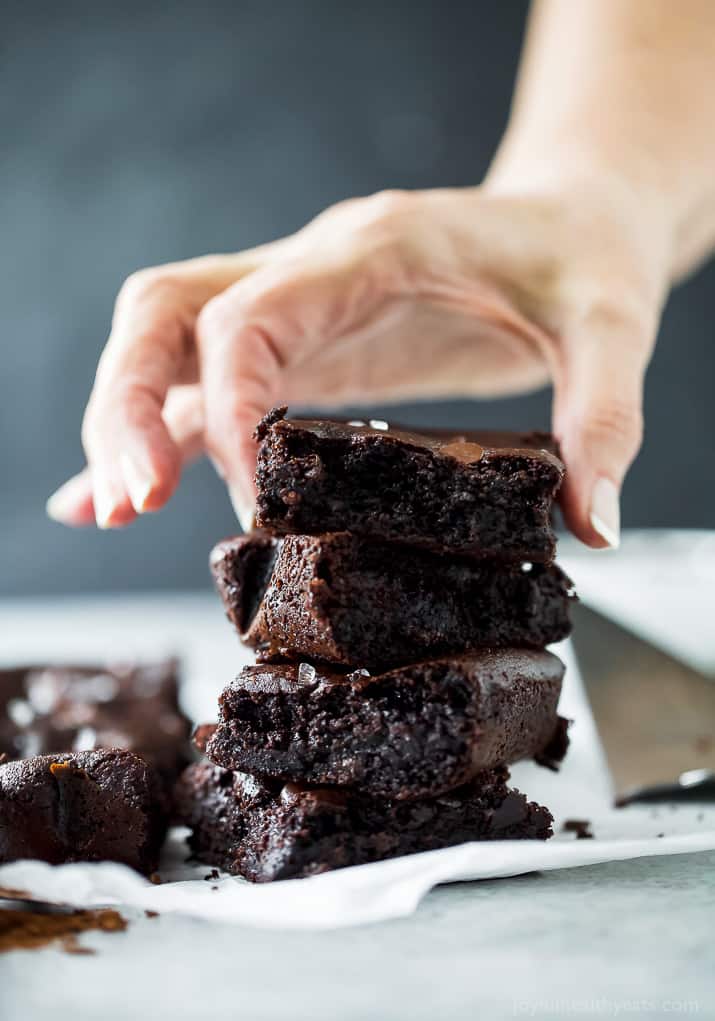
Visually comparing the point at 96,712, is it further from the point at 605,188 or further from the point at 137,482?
the point at 605,188

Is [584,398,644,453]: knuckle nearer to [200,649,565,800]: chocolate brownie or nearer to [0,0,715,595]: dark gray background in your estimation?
[200,649,565,800]: chocolate brownie

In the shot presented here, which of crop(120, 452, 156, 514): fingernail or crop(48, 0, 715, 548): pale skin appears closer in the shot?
crop(120, 452, 156, 514): fingernail

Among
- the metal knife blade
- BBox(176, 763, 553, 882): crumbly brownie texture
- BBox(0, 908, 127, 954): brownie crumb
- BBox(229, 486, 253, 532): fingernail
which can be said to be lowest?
the metal knife blade

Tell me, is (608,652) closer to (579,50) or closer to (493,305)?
(493,305)

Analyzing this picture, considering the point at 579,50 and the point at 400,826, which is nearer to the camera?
the point at 400,826

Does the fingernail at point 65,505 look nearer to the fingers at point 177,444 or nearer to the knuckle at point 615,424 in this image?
the fingers at point 177,444

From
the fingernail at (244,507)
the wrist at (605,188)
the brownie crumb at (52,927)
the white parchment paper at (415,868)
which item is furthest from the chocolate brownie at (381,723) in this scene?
the wrist at (605,188)

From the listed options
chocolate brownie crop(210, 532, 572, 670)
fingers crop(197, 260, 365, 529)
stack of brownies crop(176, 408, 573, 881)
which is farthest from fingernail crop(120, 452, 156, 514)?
stack of brownies crop(176, 408, 573, 881)

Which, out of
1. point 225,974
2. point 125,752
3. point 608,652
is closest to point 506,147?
point 608,652
